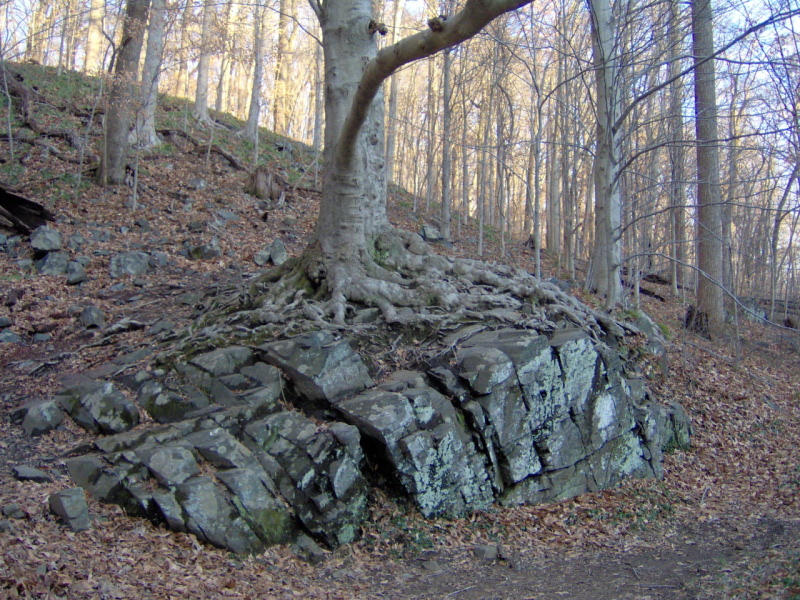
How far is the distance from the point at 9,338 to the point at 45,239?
3.24m

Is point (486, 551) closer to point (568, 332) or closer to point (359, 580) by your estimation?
point (359, 580)

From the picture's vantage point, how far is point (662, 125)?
1625 cm

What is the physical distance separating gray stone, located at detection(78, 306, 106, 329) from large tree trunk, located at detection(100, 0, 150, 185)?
6247mm

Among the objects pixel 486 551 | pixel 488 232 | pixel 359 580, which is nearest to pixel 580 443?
pixel 486 551

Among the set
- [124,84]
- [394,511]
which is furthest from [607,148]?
[124,84]

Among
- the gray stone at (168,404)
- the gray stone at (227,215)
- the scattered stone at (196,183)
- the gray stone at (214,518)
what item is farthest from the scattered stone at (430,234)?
the gray stone at (214,518)

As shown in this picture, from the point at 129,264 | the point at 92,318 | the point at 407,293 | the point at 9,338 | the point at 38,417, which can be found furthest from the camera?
the point at 129,264

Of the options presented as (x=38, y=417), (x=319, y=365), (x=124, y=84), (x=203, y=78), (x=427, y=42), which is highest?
(x=203, y=78)

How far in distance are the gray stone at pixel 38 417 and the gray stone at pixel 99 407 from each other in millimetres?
112

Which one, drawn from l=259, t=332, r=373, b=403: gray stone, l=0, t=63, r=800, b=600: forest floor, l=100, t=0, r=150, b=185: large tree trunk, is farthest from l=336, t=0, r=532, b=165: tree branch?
l=100, t=0, r=150, b=185: large tree trunk

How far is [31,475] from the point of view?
4809mm

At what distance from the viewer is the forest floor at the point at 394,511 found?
416cm

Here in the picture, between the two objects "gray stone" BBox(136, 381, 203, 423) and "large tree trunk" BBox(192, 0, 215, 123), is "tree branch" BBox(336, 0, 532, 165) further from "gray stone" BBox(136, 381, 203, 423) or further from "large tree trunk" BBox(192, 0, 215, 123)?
"large tree trunk" BBox(192, 0, 215, 123)

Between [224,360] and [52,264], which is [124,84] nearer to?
[52,264]
